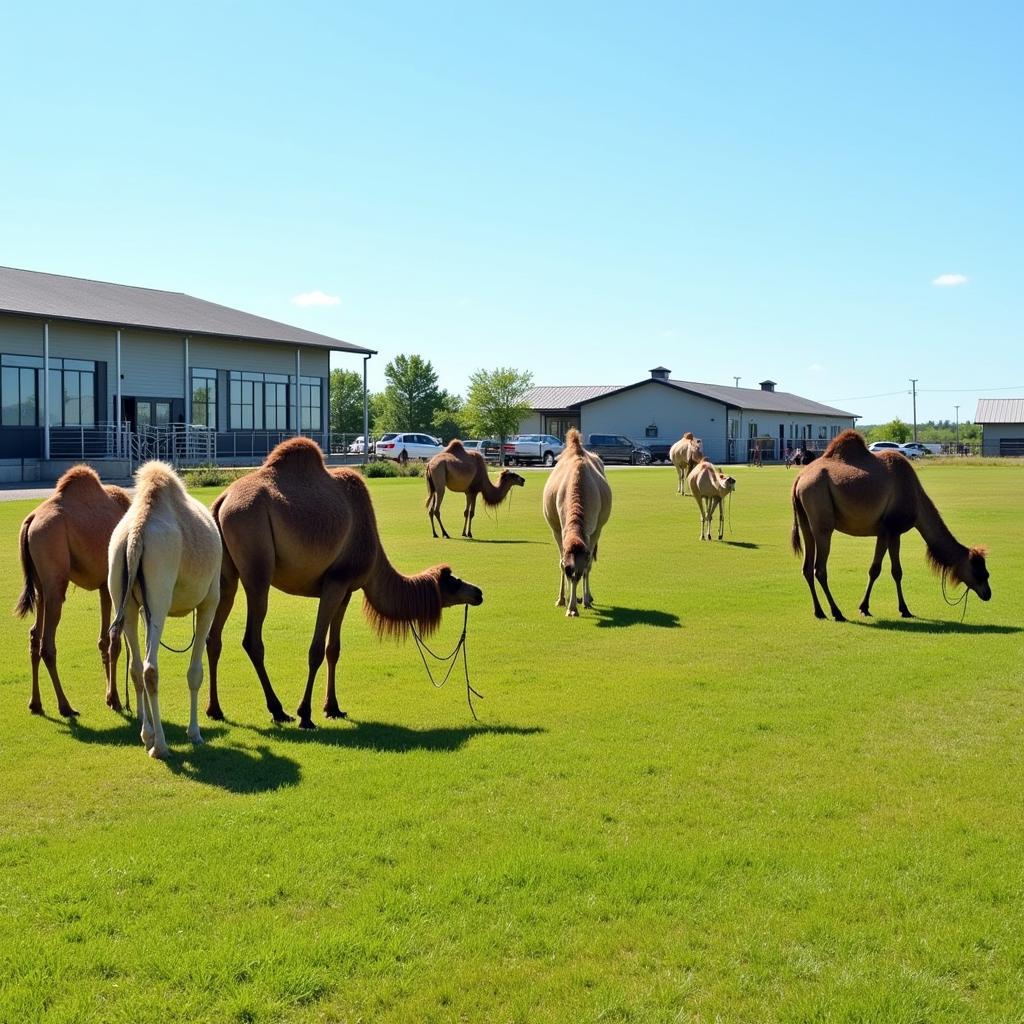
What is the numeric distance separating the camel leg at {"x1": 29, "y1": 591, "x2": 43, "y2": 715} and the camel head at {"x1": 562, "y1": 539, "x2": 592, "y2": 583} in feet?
21.3

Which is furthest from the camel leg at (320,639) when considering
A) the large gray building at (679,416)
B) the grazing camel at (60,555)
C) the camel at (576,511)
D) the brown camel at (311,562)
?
the large gray building at (679,416)

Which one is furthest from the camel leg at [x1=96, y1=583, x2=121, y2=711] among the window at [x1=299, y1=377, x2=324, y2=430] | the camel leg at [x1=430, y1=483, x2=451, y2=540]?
the window at [x1=299, y1=377, x2=324, y2=430]

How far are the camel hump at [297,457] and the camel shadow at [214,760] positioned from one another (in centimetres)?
239

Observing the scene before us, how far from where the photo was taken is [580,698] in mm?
10711

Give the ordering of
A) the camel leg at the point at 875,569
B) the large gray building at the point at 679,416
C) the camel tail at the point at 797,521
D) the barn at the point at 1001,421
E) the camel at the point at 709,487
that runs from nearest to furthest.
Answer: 1. the camel leg at the point at 875,569
2. the camel tail at the point at 797,521
3. the camel at the point at 709,487
4. the large gray building at the point at 679,416
5. the barn at the point at 1001,421

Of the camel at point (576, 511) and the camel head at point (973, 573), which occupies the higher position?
the camel at point (576, 511)

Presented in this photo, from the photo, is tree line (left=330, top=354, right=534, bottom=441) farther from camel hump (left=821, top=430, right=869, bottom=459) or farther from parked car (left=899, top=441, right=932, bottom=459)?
camel hump (left=821, top=430, right=869, bottom=459)

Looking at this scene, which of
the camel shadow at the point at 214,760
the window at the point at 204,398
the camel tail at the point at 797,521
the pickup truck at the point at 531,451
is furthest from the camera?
the pickup truck at the point at 531,451

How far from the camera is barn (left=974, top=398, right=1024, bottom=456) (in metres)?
112

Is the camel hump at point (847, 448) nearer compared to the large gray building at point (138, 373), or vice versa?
the camel hump at point (847, 448)

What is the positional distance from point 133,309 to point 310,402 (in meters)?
11.7

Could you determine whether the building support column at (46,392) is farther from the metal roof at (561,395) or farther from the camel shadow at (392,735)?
the metal roof at (561,395)

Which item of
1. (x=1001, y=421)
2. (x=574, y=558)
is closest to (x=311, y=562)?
(x=574, y=558)

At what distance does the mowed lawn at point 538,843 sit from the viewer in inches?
197
